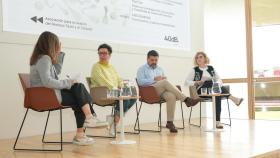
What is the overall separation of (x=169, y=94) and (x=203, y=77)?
29.2 inches

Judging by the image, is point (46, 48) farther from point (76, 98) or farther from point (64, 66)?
point (64, 66)

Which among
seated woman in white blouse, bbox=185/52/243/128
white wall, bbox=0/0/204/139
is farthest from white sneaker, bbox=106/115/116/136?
seated woman in white blouse, bbox=185/52/243/128

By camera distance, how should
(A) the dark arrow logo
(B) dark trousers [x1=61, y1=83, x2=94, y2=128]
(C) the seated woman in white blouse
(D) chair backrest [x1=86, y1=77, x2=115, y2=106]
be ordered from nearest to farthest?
1. (B) dark trousers [x1=61, y1=83, x2=94, y2=128]
2. (D) chair backrest [x1=86, y1=77, x2=115, y2=106]
3. (A) the dark arrow logo
4. (C) the seated woman in white blouse

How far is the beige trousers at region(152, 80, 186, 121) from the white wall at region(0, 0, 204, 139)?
106 cm

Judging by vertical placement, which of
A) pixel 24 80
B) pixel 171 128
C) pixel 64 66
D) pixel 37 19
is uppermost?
pixel 37 19

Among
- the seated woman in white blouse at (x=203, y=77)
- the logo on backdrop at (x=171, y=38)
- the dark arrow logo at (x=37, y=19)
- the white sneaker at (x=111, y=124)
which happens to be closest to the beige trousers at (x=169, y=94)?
the seated woman in white blouse at (x=203, y=77)

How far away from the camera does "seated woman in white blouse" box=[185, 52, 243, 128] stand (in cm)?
504

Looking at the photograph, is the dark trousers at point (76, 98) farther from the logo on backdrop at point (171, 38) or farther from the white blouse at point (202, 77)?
the logo on backdrop at point (171, 38)

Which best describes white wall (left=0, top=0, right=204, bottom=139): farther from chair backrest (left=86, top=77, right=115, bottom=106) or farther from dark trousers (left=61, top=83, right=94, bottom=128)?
dark trousers (left=61, top=83, right=94, bottom=128)

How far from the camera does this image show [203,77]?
514 cm

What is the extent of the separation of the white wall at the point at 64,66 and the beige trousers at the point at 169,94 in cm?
106

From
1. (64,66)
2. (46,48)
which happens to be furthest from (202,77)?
(46,48)

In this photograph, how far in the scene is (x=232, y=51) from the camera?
729 cm

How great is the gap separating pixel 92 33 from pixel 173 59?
6.19ft
